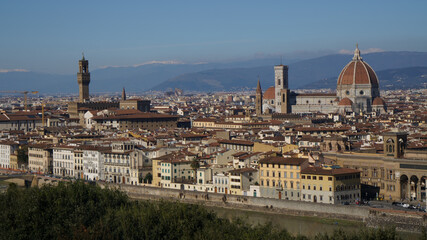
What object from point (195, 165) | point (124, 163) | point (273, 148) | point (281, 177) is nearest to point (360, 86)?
point (273, 148)

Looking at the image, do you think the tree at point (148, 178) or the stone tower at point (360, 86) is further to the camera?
the stone tower at point (360, 86)

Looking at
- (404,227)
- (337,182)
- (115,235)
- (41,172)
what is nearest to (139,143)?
(41,172)

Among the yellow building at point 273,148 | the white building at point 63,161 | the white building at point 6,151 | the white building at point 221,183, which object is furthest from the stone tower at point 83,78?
the white building at point 221,183

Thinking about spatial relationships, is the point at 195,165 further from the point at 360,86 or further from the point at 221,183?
the point at 360,86

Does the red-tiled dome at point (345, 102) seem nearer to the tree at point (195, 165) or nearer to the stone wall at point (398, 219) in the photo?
the tree at point (195, 165)

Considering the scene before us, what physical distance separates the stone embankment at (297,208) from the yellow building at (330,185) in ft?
3.16

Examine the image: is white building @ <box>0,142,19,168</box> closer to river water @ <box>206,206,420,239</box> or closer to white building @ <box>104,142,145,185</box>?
white building @ <box>104,142,145,185</box>

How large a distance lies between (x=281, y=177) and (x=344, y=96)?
64626 mm

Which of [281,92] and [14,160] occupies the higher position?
[281,92]

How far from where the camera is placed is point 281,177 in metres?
36.8

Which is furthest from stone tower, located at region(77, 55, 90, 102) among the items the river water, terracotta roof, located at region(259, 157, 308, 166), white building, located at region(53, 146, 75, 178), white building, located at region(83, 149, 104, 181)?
the river water

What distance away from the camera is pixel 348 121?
84.0 metres

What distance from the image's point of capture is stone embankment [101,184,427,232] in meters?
30.6

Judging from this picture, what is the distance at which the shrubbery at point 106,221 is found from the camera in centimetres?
2370
